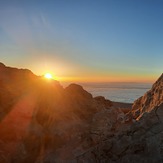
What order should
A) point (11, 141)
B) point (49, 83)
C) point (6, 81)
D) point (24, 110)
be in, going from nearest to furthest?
point (11, 141) < point (24, 110) < point (6, 81) < point (49, 83)

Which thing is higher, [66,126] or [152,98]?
[152,98]

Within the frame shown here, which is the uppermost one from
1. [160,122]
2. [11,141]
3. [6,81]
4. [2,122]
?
[6,81]

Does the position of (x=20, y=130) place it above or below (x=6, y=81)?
below

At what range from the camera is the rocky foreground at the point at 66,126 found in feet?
24.2

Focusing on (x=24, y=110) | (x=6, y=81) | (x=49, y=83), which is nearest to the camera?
(x=24, y=110)

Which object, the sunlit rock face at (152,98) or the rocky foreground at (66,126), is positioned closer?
the rocky foreground at (66,126)

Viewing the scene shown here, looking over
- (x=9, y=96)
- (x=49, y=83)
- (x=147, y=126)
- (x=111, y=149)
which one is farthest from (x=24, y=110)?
(x=147, y=126)

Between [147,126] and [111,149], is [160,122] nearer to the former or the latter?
[147,126]

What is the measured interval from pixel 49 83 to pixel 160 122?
6.25 meters

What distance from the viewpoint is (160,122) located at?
747cm

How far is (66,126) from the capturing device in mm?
10039

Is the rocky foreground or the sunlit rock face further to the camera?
the sunlit rock face

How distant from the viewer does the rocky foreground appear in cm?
739

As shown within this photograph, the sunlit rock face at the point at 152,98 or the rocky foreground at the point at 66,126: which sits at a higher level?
the sunlit rock face at the point at 152,98
